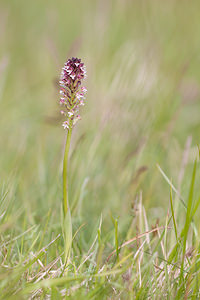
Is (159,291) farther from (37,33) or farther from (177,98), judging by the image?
(37,33)

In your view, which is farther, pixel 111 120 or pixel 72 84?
pixel 111 120

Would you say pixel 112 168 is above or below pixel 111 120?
below

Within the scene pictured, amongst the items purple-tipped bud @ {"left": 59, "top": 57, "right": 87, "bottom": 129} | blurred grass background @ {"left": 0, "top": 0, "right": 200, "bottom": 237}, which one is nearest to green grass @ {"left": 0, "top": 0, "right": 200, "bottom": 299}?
blurred grass background @ {"left": 0, "top": 0, "right": 200, "bottom": 237}

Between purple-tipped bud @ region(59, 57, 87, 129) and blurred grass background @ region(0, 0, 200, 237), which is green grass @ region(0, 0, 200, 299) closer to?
blurred grass background @ region(0, 0, 200, 237)

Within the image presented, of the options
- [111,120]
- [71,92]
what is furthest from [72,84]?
[111,120]

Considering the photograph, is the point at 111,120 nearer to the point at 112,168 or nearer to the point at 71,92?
the point at 112,168

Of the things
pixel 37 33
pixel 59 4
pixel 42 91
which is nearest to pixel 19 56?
pixel 37 33
